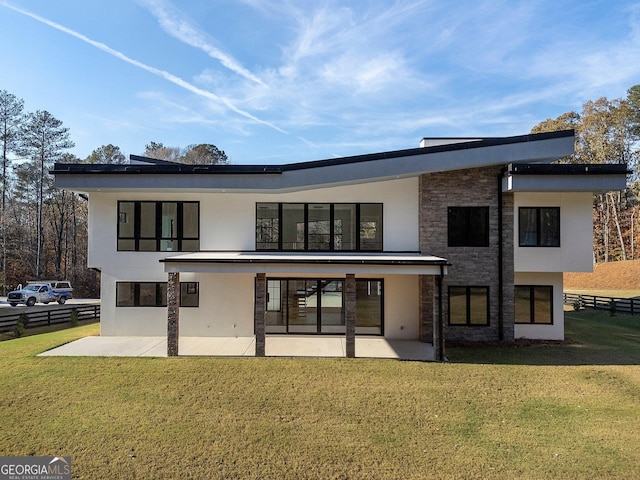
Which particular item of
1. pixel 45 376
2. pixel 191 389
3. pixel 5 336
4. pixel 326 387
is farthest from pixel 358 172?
pixel 5 336

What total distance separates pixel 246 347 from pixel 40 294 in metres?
24.1

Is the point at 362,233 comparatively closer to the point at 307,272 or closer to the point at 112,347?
the point at 307,272

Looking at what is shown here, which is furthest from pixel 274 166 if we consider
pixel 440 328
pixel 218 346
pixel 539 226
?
pixel 539 226

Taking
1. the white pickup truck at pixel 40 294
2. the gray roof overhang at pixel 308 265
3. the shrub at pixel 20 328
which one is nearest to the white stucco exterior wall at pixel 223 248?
the gray roof overhang at pixel 308 265

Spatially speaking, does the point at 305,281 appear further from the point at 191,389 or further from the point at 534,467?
the point at 534,467

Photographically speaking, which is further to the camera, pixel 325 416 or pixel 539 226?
pixel 539 226

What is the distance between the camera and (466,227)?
43.7ft

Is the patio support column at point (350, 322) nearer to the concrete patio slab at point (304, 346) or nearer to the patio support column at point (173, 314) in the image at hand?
the concrete patio slab at point (304, 346)

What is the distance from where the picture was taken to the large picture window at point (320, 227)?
13859mm

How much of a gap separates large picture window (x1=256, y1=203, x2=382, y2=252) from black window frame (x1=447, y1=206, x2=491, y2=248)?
2.66 m

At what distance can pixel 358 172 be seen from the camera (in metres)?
13.0

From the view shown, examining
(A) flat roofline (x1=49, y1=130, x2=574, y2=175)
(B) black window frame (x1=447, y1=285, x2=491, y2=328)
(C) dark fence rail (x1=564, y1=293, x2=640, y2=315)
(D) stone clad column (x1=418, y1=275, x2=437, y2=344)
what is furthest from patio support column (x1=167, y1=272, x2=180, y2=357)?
(C) dark fence rail (x1=564, y1=293, x2=640, y2=315)

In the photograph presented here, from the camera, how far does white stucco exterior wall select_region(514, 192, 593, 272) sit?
12.9 metres

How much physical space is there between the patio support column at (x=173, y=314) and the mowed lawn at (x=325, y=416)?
24.5 inches
